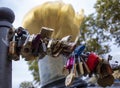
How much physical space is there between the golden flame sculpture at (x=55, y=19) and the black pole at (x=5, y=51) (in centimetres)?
140

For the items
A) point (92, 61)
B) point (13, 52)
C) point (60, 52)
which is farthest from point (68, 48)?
point (13, 52)

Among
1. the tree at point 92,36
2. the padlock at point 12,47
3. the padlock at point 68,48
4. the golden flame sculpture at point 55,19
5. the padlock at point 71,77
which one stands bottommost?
the padlock at point 71,77

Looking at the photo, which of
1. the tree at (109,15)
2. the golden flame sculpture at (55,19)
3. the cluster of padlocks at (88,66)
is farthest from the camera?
the tree at (109,15)

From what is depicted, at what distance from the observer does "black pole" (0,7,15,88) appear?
1.25m

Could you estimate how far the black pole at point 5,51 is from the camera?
49.0 inches

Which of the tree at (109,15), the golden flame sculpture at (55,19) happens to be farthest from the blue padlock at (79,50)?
the tree at (109,15)

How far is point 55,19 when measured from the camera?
A: 308 centimetres

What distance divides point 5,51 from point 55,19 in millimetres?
1828

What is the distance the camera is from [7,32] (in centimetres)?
136

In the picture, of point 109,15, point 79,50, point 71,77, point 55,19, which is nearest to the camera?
point 71,77

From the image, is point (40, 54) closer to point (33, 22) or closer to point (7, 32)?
point (7, 32)

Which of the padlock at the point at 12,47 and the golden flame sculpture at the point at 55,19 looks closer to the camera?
the padlock at the point at 12,47

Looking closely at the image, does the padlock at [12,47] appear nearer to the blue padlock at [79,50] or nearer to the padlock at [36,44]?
the padlock at [36,44]

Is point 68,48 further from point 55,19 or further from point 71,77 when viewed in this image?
point 55,19
